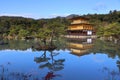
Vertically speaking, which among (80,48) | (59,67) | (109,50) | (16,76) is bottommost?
(80,48)

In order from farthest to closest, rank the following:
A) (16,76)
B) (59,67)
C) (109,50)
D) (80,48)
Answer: (80,48), (109,50), (59,67), (16,76)

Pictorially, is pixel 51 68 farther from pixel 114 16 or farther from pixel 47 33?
pixel 114 16

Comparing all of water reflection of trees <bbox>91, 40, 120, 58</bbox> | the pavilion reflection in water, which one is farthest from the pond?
the pavilion reflection in water

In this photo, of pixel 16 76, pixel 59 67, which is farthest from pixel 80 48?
pixel 16 76

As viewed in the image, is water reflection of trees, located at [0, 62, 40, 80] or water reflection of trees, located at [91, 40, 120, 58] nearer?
water reflection of trees, located at [0, 62, 40, 80]

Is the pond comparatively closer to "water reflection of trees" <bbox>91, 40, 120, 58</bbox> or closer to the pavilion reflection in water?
"water reflection of trees" <bbox>91, 40, 120, 58</bbox>

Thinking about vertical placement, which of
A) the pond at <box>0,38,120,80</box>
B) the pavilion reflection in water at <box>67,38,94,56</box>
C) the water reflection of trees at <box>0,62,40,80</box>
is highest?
the water reflection of trees at <box>0,62,40,80</box>

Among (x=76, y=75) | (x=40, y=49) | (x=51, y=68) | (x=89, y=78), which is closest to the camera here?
(x=89, y=78)

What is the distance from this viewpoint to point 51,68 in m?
13.2

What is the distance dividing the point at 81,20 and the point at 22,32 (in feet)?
43.0

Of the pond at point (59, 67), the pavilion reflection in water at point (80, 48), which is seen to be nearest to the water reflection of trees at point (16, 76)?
the pond at point (59, 67)

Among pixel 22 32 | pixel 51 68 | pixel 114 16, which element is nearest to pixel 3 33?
pixel 22 32

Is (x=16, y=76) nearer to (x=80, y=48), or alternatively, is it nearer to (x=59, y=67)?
(x=59, y=67)

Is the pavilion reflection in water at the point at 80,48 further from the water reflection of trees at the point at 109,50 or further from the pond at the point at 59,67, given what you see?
the pond at the point at 59,67
